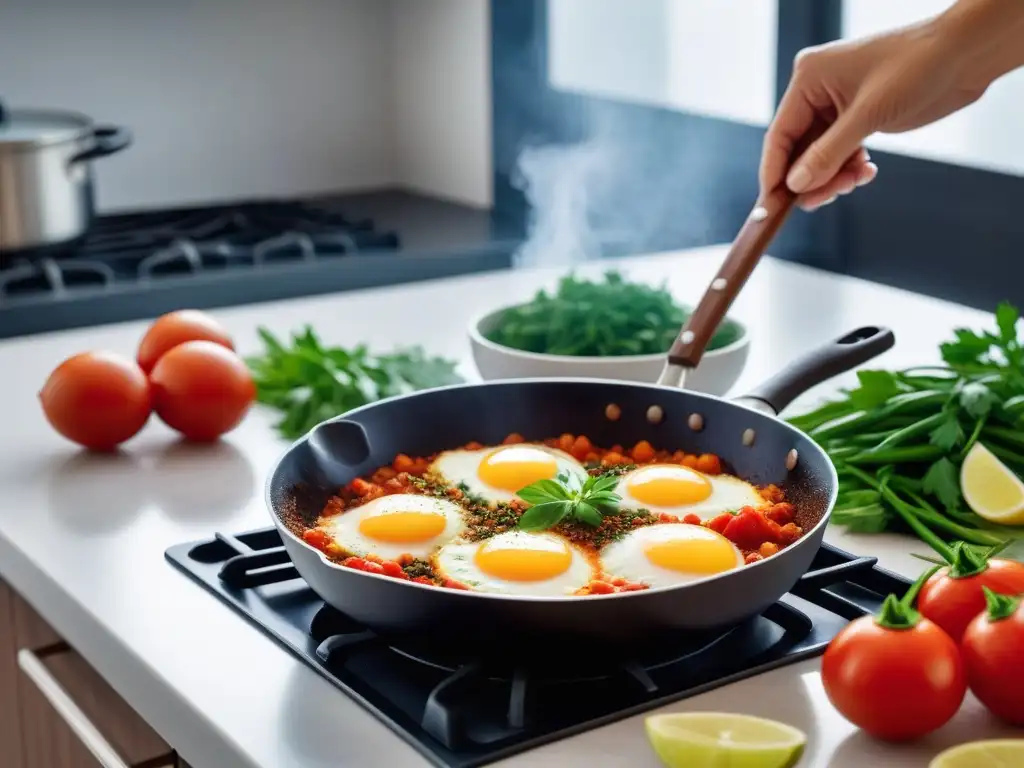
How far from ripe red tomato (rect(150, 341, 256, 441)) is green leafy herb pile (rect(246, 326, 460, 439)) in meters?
0.08

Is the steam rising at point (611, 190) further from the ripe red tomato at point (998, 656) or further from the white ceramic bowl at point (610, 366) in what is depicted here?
the ripe red tomato at point (998, 656)

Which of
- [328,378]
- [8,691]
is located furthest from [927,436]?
[8,691]

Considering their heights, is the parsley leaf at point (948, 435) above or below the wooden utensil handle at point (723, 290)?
below

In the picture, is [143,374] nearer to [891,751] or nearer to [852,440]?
[852,440]

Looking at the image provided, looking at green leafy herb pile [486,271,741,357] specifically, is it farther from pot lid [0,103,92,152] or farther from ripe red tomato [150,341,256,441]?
pot lid [0,103,92,152]

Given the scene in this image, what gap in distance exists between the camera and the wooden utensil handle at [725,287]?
1459mm

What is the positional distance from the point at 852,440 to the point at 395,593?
0.66 m

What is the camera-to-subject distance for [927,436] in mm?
1427

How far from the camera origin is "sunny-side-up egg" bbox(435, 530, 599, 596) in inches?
42.8

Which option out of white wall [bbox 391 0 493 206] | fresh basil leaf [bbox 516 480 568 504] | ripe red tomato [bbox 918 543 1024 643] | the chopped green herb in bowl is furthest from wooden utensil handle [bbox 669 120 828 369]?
white wall [bbox 391 0 493 206]

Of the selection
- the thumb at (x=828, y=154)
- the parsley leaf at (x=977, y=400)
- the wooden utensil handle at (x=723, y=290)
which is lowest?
the parsley leaf at (x=977, y=400)

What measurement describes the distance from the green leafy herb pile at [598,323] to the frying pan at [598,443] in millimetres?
172

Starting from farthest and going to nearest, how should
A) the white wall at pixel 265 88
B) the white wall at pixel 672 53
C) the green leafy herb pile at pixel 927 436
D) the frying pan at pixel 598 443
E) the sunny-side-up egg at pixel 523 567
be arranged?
1. the white wall at pixel 265 88
2. the white wall at pixel 672 53
3. the green leafy herb pile at pixel 927 436
4. the sunny-side-up egg at pixel 523 567
5. the frying pan at pixel 598 443

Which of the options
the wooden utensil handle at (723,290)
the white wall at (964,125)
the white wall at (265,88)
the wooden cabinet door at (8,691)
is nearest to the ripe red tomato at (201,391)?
the wooden cabinet door at (8,691)
